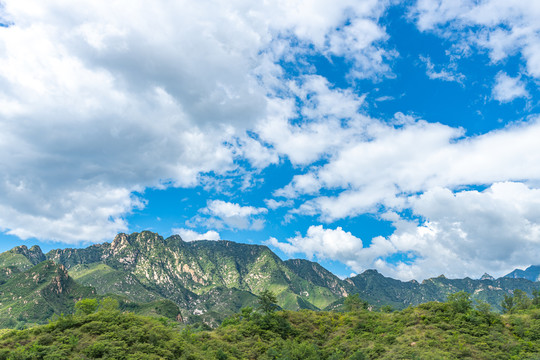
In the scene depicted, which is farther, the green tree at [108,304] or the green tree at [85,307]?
the green tree at [108,304]

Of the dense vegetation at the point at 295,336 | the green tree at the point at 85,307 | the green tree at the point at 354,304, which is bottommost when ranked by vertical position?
the dense vegetation at the point at 295,336

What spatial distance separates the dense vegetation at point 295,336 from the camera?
146ft

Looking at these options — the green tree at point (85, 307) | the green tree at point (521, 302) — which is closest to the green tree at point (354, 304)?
the green tree at point (521, 302)

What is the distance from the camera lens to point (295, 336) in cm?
7881

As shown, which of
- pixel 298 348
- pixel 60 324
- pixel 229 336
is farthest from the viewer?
pixel 229 336

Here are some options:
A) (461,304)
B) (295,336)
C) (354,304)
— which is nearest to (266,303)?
(295,336)

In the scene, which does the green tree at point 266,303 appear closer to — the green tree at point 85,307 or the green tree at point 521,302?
the green tree at point 85,307

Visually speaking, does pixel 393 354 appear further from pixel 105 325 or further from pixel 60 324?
pixel 60 324

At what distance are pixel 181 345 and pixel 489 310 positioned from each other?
2689 inches

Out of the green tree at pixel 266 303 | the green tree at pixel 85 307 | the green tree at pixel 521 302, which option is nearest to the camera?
the green tree at pixel 85 307

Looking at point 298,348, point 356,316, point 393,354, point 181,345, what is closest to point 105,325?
point 181,345

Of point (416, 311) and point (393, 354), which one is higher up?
point (416, 311)

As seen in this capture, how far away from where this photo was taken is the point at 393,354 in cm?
5488

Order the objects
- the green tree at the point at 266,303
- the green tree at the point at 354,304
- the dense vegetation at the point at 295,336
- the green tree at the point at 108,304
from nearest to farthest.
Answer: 1. the dense vegetation at the point at 295,336
2. the green tree at the point at 108,304
3. the green tree at the point at 266,303
4. the green tree at the point at 354,304
